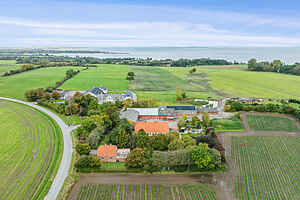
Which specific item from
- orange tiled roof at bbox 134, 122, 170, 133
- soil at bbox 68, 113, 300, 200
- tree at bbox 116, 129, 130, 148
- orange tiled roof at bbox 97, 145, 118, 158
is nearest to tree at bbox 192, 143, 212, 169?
soil at bbox 68, 113, 300, 200

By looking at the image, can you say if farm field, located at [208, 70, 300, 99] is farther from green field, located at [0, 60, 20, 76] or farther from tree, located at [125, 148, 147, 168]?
green field, located at [0, 60, 20, 76]

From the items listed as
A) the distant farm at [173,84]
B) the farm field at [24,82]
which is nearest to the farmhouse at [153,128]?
the distant farm at [173,84]

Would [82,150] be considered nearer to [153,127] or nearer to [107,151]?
[107,151]

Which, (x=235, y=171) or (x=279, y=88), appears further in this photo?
(x=279, y=88)

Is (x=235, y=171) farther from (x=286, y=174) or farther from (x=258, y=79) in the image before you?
(x=258, y=79)

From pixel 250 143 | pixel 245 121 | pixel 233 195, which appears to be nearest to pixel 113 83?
pixel 245 121

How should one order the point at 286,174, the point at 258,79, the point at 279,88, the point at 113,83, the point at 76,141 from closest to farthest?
the point at 286,174, the point at 76,141, the point at 279,88, the point at 113,83, the point at 258,79

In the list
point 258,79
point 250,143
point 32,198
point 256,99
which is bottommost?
point 32,198
